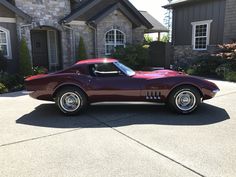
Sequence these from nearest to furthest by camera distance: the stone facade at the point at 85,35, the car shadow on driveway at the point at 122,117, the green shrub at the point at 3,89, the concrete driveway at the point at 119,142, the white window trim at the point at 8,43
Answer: the concrete driveway at the point at 119,142
the car shadow on driveway at the point at 122,117
the green shrub at the point at 3,89
the white window trim at the point at 8,43
the stone facade at the point at 85,35

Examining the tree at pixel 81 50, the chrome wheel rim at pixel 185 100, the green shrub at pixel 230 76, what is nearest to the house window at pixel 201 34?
the green shrub at pixel 230 76

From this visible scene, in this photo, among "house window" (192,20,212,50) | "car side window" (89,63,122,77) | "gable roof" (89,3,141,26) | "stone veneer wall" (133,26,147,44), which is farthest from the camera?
"stone veneer wall" (133,26,147,44)

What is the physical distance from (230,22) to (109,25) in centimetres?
700

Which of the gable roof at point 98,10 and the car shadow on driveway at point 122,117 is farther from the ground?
the gable roof at point 98,10

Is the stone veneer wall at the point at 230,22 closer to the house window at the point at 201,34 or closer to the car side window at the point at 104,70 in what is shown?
the house window at the point at 201,34

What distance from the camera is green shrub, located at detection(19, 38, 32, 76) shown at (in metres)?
11.8

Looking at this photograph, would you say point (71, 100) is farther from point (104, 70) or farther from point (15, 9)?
point (15, 9)

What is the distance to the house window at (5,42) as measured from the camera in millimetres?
11877

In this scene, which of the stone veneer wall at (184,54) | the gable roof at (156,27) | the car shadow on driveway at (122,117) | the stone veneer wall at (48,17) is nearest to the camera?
the car shadow on driveway at (122,117)

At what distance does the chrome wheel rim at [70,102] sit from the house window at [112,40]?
28.3 ft

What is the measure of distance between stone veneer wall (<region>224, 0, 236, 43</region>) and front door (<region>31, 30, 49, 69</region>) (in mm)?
10721

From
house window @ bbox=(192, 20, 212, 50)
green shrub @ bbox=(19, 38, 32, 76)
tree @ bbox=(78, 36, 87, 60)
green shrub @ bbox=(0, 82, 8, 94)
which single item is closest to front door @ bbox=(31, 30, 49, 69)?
green shrub @ bbox=(19, 38, 32, 76)

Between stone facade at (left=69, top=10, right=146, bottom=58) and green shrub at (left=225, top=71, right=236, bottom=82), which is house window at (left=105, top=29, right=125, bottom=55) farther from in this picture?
green shrub at (left=225, top=71, right=236, bottom=82)

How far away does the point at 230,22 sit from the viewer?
1402 cm
